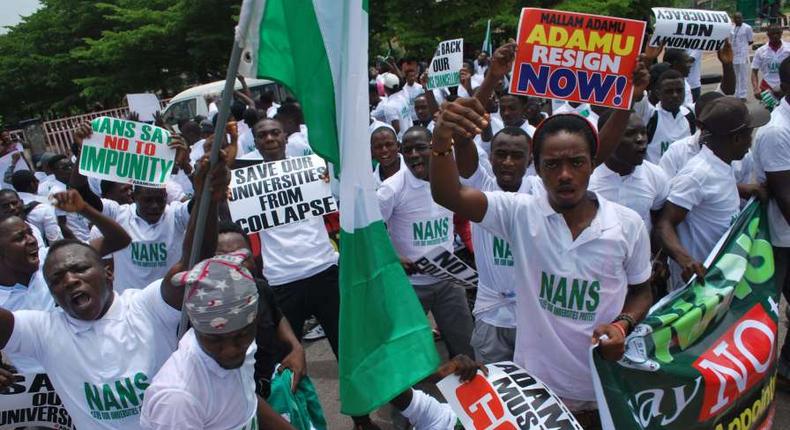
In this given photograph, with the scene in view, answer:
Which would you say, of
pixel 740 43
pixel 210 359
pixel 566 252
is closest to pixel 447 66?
pixel 566 252

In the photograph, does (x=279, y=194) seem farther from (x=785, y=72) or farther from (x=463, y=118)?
(x=785, y=72)

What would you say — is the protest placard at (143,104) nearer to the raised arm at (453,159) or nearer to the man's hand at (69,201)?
the man's hand at (69,201)

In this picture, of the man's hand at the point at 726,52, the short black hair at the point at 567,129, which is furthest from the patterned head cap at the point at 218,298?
the man's hand at the point at 726,52

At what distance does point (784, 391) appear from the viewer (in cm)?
441

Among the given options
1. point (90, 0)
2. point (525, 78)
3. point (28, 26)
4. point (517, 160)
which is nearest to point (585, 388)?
point (517, 160)

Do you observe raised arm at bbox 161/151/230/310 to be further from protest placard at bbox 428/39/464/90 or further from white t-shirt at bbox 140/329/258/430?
protest placard at bbox 428/39/464/90

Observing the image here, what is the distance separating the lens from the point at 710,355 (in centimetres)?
328

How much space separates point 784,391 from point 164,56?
96.8 ft

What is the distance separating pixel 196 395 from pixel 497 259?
1932 mm

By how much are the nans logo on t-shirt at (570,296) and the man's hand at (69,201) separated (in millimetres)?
2384

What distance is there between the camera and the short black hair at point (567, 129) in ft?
9.05

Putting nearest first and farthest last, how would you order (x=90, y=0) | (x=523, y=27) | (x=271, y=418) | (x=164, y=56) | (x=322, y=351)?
(x=271, y=418), (x=523, y=27), (x=322, y=351), (x=164, y=56), (x=90, y=0)

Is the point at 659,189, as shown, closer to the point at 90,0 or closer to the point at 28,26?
the point at 90,0

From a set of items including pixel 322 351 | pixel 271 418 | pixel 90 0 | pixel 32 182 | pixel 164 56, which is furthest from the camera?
pixel 90 0
